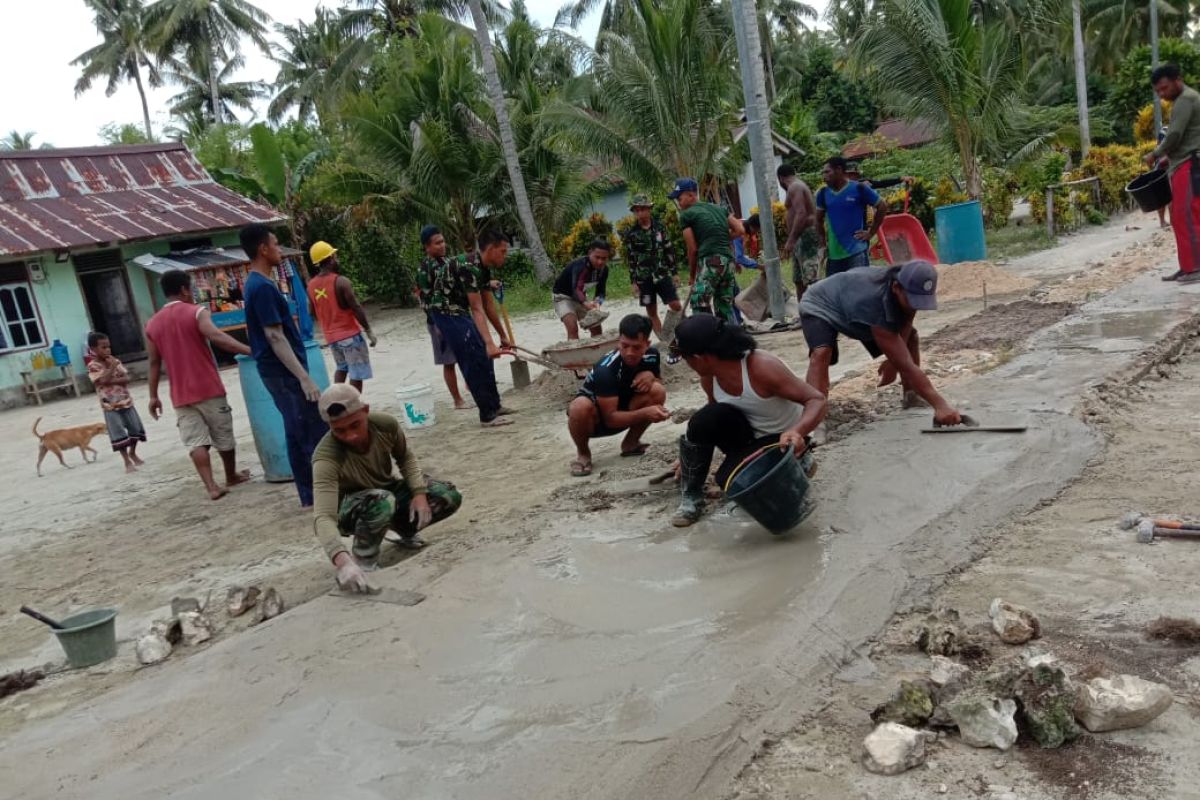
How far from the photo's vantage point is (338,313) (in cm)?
743

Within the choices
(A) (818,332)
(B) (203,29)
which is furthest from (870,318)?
(B) (203,29)

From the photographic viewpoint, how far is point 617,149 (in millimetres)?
16172

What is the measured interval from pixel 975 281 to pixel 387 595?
331 inches

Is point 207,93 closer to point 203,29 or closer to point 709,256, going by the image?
point 203,29

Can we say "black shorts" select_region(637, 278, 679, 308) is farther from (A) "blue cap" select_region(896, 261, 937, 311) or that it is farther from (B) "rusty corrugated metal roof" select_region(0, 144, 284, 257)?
(B) "rusty corrugated metal roof" select_region(0, 144, 284, 257)

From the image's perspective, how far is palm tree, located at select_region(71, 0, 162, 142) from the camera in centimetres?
3762

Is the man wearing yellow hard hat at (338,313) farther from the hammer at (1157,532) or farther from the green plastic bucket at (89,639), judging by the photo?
the hammer at (1157,532)

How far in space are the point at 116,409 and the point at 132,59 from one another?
36.3 metres

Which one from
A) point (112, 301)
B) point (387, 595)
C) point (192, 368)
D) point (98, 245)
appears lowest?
point (387, 595)

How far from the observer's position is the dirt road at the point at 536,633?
8.71ft

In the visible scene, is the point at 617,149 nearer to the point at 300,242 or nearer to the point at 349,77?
the point at 300,242

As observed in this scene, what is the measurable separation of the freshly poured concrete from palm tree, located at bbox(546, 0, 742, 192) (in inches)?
454

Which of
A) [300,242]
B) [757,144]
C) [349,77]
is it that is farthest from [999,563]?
[349,77]

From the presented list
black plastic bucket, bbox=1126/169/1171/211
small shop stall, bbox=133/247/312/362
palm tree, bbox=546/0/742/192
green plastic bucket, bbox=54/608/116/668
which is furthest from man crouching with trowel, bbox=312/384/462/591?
small shop stall, bbox=133/247/312/362
